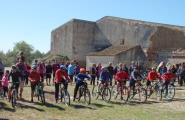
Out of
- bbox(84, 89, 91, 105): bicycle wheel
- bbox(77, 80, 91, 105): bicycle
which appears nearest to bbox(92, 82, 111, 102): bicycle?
bbox(84, 89, 91, 105): bicycle wheel

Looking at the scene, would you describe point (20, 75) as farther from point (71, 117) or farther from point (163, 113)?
point (163, 113)

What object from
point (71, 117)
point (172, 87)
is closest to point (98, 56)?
point (172, 87)

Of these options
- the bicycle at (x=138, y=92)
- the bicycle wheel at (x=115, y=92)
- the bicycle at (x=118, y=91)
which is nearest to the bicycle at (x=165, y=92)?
the bicycle at (x=138, y=92)

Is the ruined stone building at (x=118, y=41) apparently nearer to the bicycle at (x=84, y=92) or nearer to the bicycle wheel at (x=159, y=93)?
the bicycle wheel at (x=159, y=93)

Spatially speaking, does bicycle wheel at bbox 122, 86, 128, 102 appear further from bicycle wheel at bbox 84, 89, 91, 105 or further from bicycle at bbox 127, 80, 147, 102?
bicycle wheel at bbox 84, 89, 91, 105

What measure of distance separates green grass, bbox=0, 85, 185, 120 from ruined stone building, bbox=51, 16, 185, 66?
26818 millimetres

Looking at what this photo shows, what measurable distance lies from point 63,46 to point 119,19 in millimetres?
8318

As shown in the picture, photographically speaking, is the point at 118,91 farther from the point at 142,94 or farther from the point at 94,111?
the point at 94,111

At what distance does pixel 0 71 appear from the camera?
22.7m

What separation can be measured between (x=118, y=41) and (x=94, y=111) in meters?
39.9

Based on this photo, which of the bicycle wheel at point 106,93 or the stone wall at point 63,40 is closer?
the bicycle wheel at point 106,93

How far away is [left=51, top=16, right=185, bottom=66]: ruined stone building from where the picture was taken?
50719 millimetres

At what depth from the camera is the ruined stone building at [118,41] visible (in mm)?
50719

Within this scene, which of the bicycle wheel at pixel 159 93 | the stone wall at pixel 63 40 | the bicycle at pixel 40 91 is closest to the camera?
the bicycle at pixel 40 91
